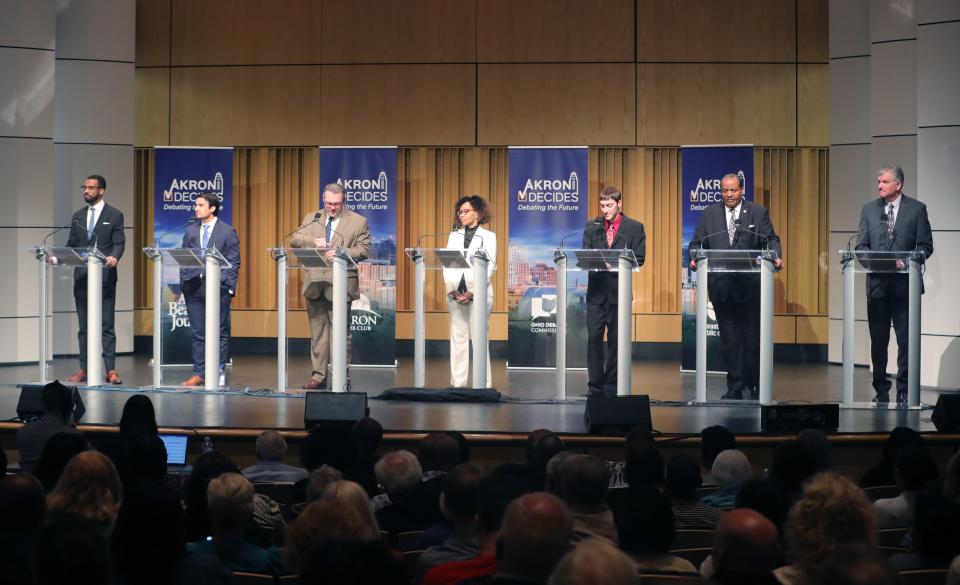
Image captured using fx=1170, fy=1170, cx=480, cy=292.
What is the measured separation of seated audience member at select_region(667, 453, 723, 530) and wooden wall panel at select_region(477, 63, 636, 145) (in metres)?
8.53

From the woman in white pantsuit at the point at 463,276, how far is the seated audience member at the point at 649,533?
535 cm

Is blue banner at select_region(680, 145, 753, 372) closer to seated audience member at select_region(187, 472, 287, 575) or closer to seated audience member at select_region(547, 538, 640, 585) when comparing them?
seated audience member at select_region(187, 472, 287, 575)

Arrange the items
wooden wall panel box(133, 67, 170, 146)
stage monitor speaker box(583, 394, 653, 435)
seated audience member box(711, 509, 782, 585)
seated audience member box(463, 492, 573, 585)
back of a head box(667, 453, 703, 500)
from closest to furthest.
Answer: seated audience member box(463, 492, 573, 585) → seated audience member box(711, 509, 782, 585) → back of a head box(667, 453, 703, 500) → stage monitor speaker box(583, 394, 653, 435) → wooden wall panel box(133, 67, 170, 146)

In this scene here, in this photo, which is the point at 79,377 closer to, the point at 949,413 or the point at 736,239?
the point at 736,239

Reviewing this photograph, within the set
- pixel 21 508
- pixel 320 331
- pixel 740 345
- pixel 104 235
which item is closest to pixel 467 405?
pixel 320 331

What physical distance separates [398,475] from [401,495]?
3.3 inches

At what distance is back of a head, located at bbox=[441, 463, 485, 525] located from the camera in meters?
3.65

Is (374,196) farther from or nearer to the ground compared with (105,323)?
farther from the ground

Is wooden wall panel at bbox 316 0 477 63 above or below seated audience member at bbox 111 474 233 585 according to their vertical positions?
above

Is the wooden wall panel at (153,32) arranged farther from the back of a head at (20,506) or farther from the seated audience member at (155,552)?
the seated audience member at (155,552)

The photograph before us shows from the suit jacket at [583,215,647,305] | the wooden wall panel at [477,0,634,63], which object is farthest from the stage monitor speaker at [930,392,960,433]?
the wooden wall panel at [477,0,634,63]

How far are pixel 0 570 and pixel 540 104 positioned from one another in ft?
34.0

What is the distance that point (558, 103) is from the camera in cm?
1262

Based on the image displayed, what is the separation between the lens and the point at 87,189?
374 inches
